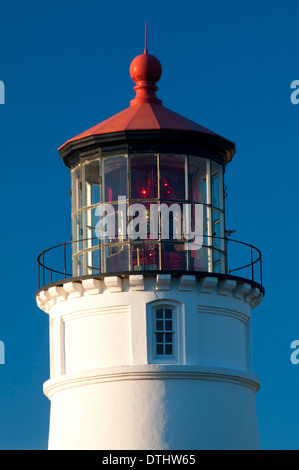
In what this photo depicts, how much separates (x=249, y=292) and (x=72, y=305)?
11.5 ft

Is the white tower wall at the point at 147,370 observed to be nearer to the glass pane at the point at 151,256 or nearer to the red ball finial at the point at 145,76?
the glass pane at the point at 151,256

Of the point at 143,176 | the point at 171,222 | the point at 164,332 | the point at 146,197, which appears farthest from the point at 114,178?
the point at 164,332

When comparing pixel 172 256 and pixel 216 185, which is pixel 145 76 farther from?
pixel 172 256

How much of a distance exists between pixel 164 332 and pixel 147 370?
91 cm

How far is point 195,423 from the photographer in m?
34.1

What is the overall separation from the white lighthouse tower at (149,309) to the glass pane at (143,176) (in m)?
0.02

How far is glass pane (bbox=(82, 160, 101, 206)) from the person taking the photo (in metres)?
35.4

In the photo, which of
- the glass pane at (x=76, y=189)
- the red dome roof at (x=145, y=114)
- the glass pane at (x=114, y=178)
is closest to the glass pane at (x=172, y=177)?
the red dome roof at (x=145, y=114)

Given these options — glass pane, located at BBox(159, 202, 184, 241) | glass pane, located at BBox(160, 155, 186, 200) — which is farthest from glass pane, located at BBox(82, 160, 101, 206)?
glass pane, located at BBox(159, 202, 184, 241)

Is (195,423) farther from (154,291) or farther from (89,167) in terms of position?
(89,167)

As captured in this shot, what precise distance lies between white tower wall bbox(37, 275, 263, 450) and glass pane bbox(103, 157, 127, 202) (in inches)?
67.3

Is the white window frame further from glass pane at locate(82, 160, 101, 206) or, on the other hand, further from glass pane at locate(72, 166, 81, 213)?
glass pane at locate(72, 166, 81, 213)

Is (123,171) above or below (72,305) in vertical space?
above
